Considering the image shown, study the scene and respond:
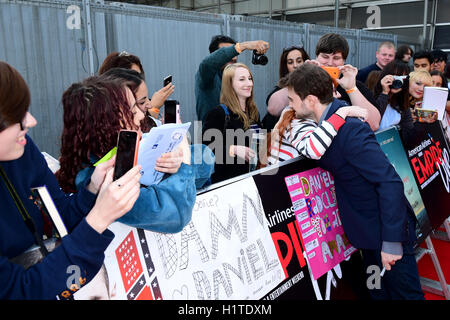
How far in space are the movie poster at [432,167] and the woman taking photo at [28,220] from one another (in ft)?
8.57

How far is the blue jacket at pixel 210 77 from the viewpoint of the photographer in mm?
3107

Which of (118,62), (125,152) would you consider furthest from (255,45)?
(125,152)

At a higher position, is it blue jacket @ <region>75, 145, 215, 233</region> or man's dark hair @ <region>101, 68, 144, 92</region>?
man's dark hair @ <region>101, 68, 144, 92</region>

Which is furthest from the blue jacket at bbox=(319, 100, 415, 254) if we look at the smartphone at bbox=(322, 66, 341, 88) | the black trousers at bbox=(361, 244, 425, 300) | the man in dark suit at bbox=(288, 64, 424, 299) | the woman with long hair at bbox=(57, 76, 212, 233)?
the woman with long hair at bbox=(57, 76, 212, 233)

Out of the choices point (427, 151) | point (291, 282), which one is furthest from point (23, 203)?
point (427, 151)

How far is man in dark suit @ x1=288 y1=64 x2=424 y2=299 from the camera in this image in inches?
74.4

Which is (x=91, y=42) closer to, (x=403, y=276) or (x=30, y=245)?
(x=30, y=245)

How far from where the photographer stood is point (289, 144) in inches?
89.2

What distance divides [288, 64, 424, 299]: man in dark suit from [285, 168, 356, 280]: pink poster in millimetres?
87

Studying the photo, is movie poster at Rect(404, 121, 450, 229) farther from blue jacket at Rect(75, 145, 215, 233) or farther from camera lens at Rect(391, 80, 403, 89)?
blue jacket at Rect(75, 145, 215, 233)

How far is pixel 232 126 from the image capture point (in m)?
2.79

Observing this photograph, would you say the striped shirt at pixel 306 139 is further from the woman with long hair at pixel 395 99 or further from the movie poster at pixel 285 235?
the woman with long hair at pixel 395 99

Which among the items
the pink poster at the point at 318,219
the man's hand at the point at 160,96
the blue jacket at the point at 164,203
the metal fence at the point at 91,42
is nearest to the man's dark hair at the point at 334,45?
the pink poster at the point at 318,219
